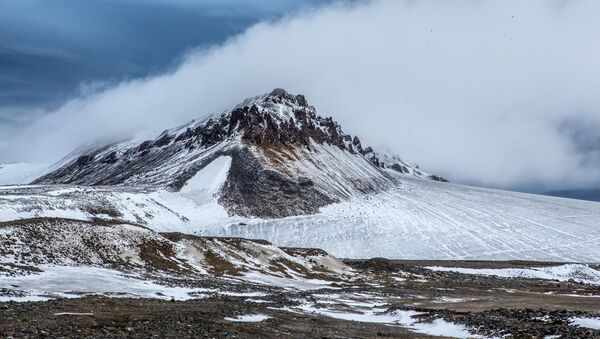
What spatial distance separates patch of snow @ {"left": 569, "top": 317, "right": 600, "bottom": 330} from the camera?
27.5m

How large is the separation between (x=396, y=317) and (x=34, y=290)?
1019 inches

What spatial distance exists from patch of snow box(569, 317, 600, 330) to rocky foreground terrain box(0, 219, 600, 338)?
0.21 feet

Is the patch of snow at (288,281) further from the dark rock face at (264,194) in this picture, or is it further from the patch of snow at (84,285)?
the dark rock face at (264,194)

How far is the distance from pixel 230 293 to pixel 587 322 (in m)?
31.0

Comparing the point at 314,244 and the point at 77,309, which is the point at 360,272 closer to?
the point at 314,244

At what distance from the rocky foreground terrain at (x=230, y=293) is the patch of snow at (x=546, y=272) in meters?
0.63

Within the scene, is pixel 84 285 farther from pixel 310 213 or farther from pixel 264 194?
pixel 264 194

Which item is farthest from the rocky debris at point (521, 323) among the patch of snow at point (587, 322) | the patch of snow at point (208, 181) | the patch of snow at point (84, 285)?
the patch of snow at point (208, 181)

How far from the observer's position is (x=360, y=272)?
312 ft

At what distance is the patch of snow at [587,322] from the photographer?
27550mm

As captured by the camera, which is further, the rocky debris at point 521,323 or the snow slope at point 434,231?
the snow slope at point 434,231

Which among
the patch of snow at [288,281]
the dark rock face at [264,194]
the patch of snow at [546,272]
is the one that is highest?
the dark rock face at [264,194]

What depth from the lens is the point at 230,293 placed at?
50031mm

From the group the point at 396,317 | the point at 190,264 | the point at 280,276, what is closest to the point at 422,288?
the point at 280,276
